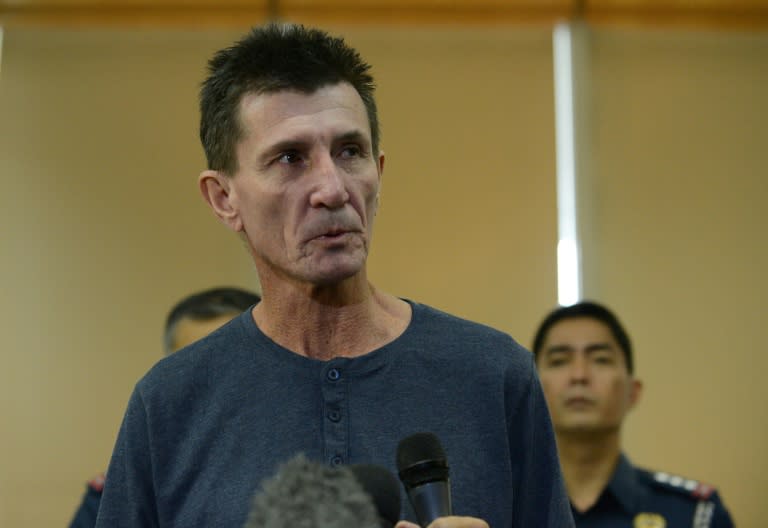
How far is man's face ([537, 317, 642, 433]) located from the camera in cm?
302

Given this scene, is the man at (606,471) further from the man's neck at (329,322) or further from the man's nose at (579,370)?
the man's neck at (329,322)

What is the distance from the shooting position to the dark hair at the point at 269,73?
149 cm

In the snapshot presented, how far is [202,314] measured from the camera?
9.60 ft

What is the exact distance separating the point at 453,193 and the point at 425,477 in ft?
12.7

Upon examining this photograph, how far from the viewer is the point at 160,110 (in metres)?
4.95

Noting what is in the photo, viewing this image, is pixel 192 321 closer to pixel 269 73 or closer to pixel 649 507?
pixel 649 507

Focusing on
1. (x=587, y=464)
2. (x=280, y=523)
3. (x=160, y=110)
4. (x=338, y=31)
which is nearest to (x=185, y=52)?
(x=160, y=110)

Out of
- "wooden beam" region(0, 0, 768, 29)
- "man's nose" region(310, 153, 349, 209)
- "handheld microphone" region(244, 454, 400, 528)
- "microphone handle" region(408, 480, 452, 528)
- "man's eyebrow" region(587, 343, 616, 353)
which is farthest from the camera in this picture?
"wooden beam" region(0, 0, 768, 29)

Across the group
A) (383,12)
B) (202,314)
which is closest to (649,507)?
(202,314)

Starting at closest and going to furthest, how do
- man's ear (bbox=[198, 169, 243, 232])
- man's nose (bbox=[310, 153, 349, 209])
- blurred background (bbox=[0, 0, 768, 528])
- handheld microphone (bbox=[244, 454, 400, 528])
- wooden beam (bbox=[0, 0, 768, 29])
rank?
handheld microphone (bbox=[244, 454, 400, 528]), man's nose (bbox=[310, 153, 349, 209]), man's ear (bbox=[198, 169, 243, 232]), blurred background (bbox=[0, 0, 768, 528]), wooden beam (bbox=[0, 0, 768, 29])

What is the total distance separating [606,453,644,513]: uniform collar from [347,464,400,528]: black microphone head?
2118 mm

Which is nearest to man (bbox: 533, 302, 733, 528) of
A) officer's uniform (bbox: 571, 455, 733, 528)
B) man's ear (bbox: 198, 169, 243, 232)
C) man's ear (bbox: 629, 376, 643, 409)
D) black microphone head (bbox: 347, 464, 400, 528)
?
officer's uniform (bbox: 571, 455, 733, 528)

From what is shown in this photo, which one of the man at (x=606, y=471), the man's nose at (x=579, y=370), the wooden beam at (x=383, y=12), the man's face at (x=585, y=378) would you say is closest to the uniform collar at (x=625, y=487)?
the man at (x=606, y=471)

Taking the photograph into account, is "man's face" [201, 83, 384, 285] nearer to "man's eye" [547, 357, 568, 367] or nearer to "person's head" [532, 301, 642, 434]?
"person's head" [532, 301, 642, 434]
